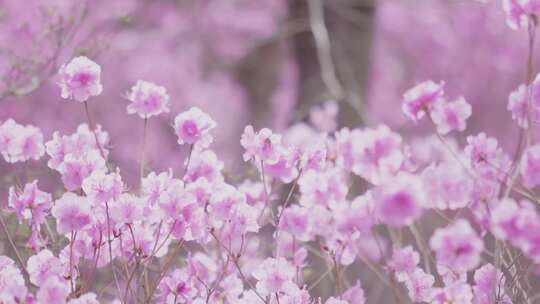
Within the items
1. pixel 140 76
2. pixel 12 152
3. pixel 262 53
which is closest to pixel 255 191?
pixel 12 152

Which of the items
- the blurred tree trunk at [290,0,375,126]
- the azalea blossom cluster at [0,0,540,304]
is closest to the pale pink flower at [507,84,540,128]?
the azalea blossom cluster at [0,0,540,304]

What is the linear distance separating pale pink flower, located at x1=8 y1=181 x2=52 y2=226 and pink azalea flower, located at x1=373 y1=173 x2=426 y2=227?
89 cm

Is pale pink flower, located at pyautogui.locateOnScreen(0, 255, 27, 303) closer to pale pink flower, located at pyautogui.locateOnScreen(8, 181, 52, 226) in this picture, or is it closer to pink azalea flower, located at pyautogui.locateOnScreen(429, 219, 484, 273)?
pale pink flower, located at pyautogui.locateOnScreen(8, 181, 52, 226)

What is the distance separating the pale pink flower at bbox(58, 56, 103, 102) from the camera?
184cm

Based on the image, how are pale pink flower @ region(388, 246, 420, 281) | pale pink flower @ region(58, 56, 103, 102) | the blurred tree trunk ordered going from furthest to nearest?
the blurred tree trunk → pale pink flower @ region(58, 56, 103, 102) → pale pink flower @ region(388, 246, 420, 281)

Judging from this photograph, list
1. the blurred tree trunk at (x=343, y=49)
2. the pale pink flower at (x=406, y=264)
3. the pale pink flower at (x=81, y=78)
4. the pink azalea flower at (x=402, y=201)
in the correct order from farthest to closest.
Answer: the blurred tree trunk at (x=343, y=49) < the pale pink flower at (x=81, y=78) < the pale pink flower at (x=406, y=264) < the pink azalea flower at (x=402, y=201)

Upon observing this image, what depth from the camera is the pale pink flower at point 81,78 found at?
1.84 m

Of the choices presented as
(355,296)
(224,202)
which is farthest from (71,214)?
(355,296)

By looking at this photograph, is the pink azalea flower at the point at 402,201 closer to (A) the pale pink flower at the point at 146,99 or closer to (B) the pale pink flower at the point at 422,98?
(B) the pale pink flower at the point at 422,98

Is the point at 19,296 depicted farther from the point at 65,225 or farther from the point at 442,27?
the point at 442,27

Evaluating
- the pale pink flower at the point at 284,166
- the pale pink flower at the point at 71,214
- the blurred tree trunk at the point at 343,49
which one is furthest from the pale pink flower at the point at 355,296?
the blurred tree trunk at the point at 343,49

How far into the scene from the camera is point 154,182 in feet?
5.79

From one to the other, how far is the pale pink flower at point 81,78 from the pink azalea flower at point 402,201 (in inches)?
34.7

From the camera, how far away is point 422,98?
1.65 metres
